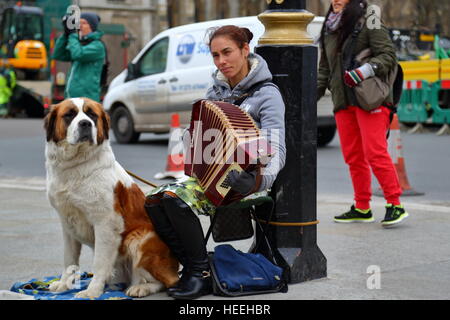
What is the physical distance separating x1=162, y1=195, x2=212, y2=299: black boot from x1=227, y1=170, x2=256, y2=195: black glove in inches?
10.8

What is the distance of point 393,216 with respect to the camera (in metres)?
6.42

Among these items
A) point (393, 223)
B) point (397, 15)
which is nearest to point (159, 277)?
point (393, 223)

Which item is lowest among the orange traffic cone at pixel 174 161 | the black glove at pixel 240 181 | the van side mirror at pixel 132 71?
the orange traffic cone at pixel 174 161

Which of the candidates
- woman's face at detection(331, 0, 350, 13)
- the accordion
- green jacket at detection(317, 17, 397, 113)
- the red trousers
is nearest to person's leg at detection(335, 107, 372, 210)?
the red trousers

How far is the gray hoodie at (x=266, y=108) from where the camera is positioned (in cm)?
430

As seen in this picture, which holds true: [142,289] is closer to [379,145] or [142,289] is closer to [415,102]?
[379,145]

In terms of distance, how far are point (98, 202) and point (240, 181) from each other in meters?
0.75

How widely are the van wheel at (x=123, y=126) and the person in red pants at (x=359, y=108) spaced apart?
860 centimetres

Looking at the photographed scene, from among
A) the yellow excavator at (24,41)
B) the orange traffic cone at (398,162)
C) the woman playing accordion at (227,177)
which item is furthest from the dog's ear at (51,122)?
the yellow excavator at (24,41)

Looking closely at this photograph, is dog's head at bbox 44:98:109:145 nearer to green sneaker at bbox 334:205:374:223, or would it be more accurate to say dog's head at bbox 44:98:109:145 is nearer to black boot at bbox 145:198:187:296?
black boot at bbox 145:198:187:296

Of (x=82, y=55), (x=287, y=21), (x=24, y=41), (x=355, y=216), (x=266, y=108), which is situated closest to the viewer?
(x=266, y=108)

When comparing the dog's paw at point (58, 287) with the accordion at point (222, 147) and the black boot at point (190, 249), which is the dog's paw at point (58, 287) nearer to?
the black boot at point (190, 249)

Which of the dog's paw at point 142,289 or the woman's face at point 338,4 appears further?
the woman's face at point 338,4

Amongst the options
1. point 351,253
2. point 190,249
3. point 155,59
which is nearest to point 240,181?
point 190,249
